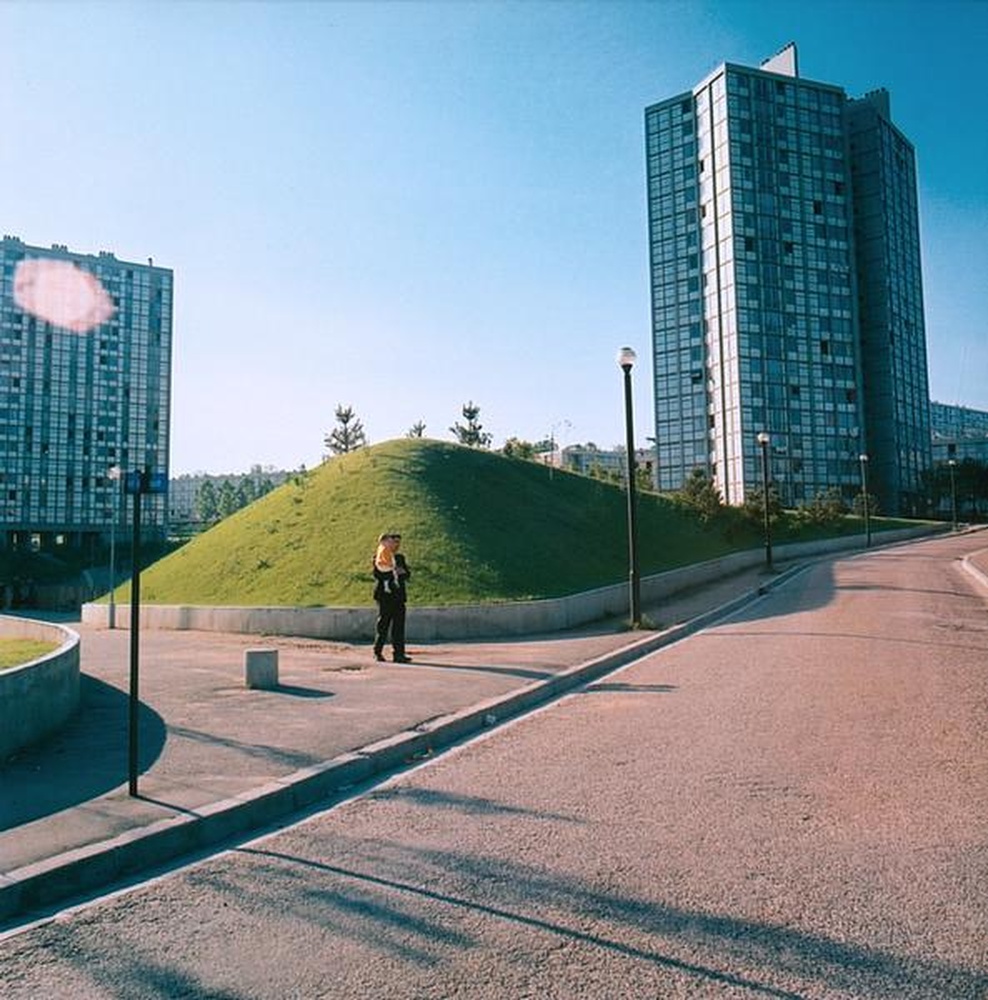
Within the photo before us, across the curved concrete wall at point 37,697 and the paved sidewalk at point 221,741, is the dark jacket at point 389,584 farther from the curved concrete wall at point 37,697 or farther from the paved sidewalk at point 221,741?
the curved concrete wall at point 37,697

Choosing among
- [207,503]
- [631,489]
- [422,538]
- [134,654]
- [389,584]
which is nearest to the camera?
[134,654]

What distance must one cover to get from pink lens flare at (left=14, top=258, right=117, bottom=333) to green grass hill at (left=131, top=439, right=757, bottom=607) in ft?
278

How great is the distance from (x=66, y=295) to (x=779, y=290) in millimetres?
85159

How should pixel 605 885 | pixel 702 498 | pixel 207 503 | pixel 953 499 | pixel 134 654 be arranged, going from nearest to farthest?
pixel 605 885
pixel 134 654
pixel 702 498
pixel 953 499
pixel 207 503

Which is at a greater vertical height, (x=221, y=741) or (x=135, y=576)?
(x=135, y=576)

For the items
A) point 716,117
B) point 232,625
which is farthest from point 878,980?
point 716,117

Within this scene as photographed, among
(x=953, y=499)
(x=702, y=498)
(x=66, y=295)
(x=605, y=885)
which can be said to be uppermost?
(x=66, y=295)

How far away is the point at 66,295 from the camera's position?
98562 millimetres

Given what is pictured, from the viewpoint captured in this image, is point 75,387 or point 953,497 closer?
point 953,497

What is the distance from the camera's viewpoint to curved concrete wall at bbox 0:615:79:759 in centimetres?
653

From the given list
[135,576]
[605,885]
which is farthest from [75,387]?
[605,885]

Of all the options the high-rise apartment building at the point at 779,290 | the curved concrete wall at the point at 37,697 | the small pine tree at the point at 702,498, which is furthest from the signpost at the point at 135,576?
the high-rise apartment building at the point at 779,290

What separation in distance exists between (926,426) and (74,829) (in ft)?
351

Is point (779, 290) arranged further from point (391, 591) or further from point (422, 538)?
Result: point (391, 591)
